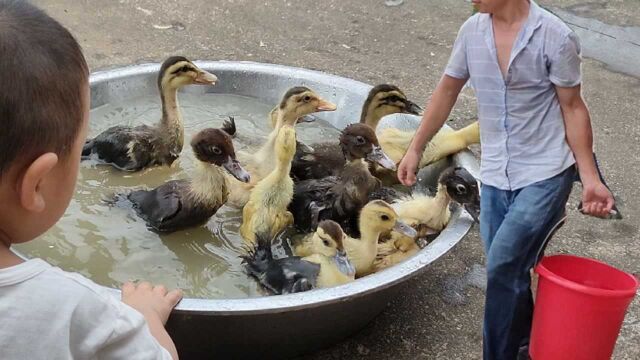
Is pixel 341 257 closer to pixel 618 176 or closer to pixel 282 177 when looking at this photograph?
pixel 282 177

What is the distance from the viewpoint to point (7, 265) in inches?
47.8

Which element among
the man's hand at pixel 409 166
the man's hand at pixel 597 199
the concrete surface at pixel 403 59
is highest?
the man's hand at pixel 597 199

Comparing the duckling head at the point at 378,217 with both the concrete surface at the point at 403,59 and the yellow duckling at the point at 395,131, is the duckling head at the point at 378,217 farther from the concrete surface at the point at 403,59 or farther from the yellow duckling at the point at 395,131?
the yellow duckling at the point at 395,131

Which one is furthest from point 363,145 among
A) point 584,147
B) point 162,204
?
point 584,147

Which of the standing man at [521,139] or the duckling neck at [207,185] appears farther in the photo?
the duckling neck at [207,185]

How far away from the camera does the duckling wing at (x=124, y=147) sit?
3512 mm

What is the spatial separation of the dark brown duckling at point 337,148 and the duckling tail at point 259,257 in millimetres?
618

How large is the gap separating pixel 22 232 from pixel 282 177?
180 centimetres

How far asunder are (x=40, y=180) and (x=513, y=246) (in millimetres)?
1546

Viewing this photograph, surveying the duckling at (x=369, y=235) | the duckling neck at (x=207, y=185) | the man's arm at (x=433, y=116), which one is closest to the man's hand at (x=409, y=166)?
the man's arm at (x=433, y=116)

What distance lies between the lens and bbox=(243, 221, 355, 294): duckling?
8.43ft

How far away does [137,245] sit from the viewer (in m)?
3.01

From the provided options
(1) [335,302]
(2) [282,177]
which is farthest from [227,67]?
(1) [335,302]

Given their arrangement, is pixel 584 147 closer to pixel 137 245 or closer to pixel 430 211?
pixel 430 211
